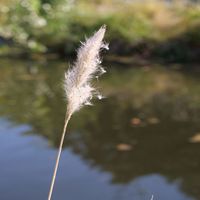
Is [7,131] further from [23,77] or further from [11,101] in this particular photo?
[23,77]

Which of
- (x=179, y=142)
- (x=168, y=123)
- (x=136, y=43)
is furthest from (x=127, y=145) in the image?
(x=136, y=43)

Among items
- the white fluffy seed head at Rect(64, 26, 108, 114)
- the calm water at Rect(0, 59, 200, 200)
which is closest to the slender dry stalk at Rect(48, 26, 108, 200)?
the white fluffy seed head at Rect(64, 26, 108, 114)

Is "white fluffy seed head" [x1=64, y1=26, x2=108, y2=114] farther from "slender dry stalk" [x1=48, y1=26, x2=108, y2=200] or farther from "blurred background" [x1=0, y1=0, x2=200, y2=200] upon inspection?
"blurred background" [x1=0, y1=0, x2=200, y2=200]

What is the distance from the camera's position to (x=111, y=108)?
6.47 metres

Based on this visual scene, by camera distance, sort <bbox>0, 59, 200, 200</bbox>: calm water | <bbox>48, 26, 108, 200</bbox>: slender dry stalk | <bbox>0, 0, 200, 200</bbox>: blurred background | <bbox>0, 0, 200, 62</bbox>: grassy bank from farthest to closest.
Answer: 1. <bbox>0, 0, 200, 62</bbox>: grassy bank
2. <bbox>0, 0, 200, 200</bbox>: blurred background
3. <bbox>0, 59, 200, 200</bbox>: calm water
4. <bbox>48, 26, 108, 200</bbox>: slender dry stalk

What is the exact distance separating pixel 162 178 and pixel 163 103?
2.51 metres

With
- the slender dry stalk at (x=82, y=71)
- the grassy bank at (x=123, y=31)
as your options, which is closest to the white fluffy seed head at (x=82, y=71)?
the slender dry stalk at (x=82, y=71)

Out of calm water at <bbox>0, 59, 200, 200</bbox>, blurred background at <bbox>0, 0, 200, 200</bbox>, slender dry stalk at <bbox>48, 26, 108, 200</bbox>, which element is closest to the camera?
slender dry stalk at <bbox>48, 26, 108, 200</bbox>

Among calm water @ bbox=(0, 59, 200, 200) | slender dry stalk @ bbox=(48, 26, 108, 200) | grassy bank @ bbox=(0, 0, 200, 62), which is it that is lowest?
slender dry stalk @ bbox=(48, 26, 108, 200)

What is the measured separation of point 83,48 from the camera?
1.27 meters

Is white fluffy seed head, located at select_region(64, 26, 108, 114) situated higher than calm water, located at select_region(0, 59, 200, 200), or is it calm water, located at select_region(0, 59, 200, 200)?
calm water, located at select_region(0, 59, 200, 200)

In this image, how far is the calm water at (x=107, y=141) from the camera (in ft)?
13.5

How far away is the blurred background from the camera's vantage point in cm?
423

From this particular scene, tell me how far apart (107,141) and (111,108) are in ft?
4.23
